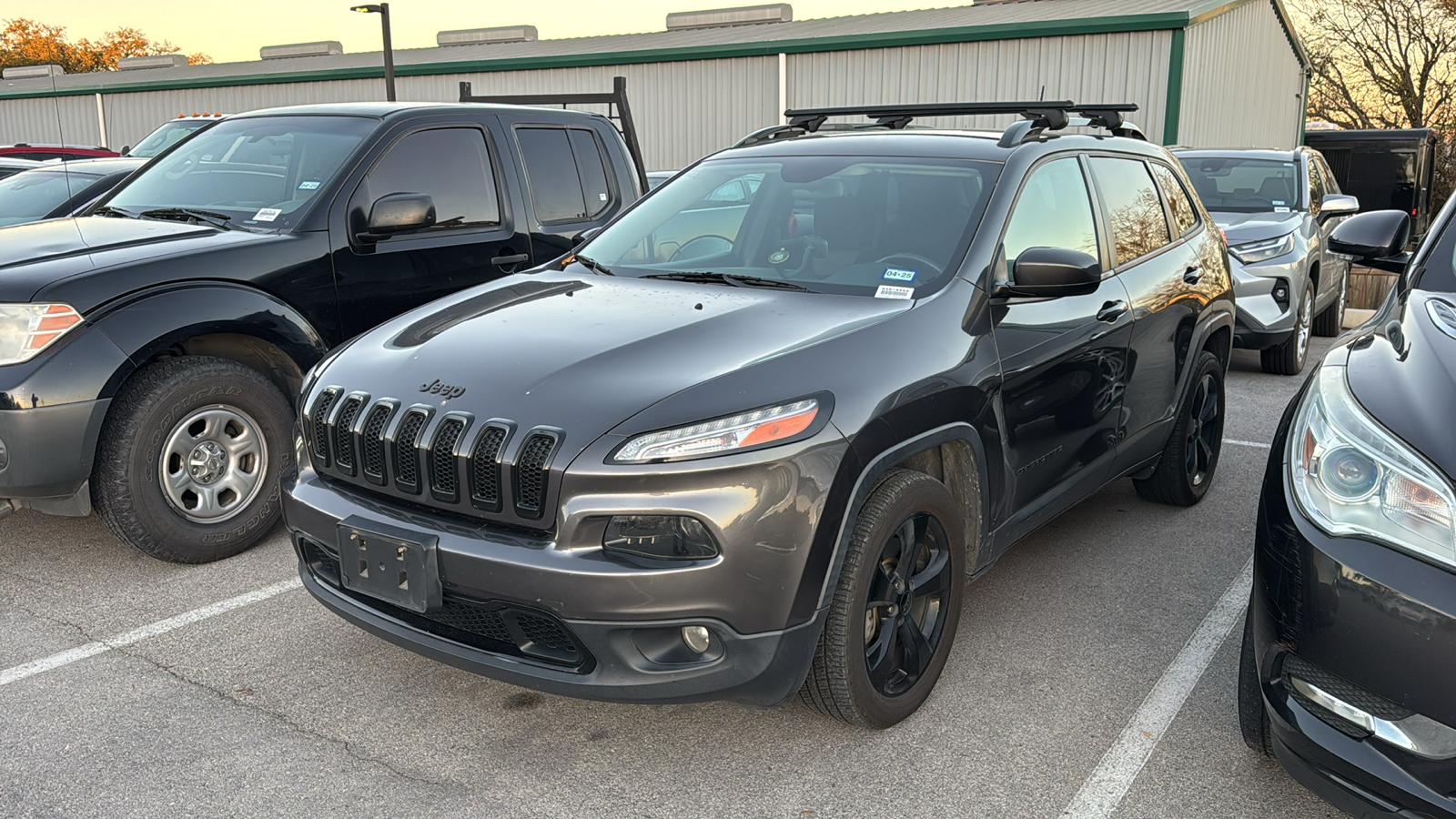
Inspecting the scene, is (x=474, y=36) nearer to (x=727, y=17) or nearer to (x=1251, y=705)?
(x=727, y=17)

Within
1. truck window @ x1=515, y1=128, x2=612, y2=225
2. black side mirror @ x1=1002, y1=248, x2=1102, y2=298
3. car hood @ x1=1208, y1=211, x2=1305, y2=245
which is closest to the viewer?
black side mirror @ x1=1002, y1=248, x2=1102, y2=298

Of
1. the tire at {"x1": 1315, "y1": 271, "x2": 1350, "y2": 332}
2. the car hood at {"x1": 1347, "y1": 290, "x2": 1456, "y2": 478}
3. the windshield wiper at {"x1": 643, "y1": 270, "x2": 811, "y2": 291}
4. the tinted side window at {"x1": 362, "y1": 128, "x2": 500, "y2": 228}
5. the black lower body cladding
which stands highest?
the tinted side window at {"x1": 362, "y1": 128, "x2": 500, "y2": 228}

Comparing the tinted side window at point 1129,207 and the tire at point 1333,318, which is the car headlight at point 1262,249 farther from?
the tinted side window at point 1129,207

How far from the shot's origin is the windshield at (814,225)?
12.0ft

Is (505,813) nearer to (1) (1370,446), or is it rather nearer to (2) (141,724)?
(2) (141,724)

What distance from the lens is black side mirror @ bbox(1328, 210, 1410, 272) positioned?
157 inches

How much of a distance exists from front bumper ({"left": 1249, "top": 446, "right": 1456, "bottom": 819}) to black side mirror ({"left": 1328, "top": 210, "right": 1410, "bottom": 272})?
194 cm

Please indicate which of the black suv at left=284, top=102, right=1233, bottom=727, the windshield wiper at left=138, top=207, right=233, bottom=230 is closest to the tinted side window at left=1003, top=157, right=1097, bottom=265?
the black suv at left=284, top=102, right=1233, bottom=727

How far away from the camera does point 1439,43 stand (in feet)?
103

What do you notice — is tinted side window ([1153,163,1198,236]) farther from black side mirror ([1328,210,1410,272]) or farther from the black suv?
Answer: black side mirror ([1328,210,1410,272])

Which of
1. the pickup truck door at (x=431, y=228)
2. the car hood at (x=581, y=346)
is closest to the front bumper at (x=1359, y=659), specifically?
the car hood at (x=581, y=346)

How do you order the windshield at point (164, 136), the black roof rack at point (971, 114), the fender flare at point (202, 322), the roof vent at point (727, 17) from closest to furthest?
the fender flare at point (202, 322) → the black roof rack at point (971, 114) → the windshield at point (164, 136) → the roof vent at point (727, 17)

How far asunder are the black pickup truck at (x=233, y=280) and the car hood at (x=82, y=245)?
1cm

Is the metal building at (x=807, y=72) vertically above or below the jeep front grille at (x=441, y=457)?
above
